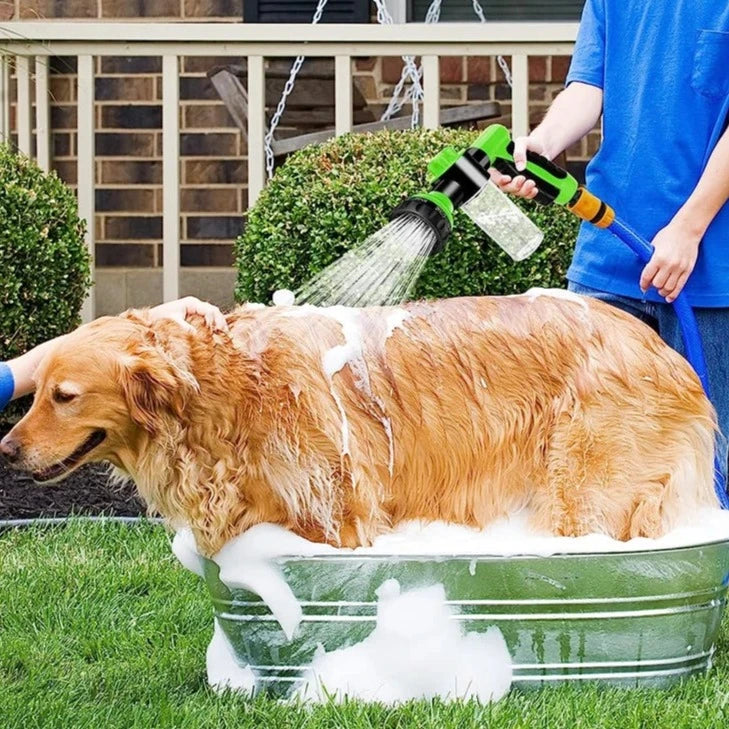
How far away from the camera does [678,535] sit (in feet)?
9.84

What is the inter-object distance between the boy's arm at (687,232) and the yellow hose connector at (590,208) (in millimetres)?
140

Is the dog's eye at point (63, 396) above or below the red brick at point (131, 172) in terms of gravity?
below

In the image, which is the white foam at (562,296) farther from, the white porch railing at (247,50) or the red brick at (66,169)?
the red brick at (66,169)

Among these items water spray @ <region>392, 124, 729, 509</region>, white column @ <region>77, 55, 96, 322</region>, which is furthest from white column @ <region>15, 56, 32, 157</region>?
water spray @ <region>392, 124, 729, 509</region>

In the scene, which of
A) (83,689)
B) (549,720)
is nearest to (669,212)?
(549,720)

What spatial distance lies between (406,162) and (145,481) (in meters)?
2.49

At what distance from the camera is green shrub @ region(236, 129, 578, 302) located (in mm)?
5047

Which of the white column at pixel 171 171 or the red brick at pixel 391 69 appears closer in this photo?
the white column at pixel 171 171

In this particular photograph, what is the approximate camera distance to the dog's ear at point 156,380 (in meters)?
2.82

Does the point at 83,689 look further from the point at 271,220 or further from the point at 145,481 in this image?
the point at 271,220

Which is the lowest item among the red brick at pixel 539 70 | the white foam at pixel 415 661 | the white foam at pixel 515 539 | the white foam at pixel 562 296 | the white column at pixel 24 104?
the white foam at pixel 415 661

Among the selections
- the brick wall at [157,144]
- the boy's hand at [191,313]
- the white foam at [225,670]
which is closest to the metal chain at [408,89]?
the brick wall at [157,144]

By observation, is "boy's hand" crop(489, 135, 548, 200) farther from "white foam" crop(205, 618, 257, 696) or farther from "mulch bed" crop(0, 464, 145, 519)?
"mulch bed" crop(0, 464, 145, 519)

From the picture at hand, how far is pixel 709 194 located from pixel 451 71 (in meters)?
4.42
